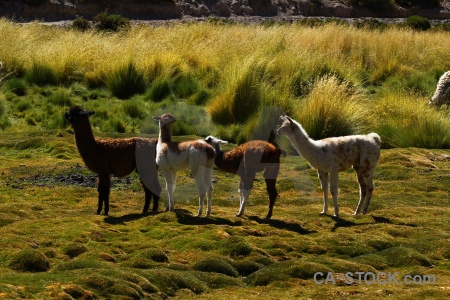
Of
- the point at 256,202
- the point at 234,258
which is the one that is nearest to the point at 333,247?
the point at 234,258

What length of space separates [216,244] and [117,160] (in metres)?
3.01

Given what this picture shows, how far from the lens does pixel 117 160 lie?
50.0 ft

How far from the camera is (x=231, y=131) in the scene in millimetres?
24156

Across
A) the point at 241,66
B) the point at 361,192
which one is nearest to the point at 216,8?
the point at 241,66

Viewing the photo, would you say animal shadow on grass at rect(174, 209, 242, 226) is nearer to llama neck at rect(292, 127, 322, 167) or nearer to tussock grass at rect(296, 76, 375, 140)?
llama neck at rect(292, 127, 322, 167)

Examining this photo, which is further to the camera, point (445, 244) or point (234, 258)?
point (445, 244)

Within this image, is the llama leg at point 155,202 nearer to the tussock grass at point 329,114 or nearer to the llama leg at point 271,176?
the llama leg at point 271,176

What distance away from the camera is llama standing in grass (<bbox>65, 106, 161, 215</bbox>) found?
15148 mm

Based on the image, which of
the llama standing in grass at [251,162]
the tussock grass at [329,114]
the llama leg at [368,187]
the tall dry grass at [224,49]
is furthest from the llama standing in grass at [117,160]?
the tall dry grass at [224,49]

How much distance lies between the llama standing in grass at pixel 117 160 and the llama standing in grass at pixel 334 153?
2180mm

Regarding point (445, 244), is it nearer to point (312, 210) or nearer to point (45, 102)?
point (312, 210)

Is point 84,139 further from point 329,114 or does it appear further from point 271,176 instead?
point 329,114

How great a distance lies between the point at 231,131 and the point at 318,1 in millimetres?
49737

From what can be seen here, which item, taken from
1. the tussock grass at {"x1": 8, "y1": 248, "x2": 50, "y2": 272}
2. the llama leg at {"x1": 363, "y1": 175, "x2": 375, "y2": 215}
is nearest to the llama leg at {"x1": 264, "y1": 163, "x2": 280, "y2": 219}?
the llama leg at {"x1": 363, "y1": 175, "x2": 375, "y2": 215}
